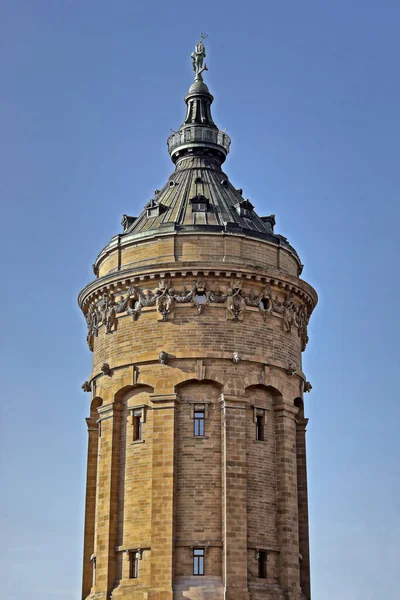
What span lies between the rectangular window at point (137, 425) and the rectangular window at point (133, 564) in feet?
19.5

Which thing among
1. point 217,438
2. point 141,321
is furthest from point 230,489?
point 141,321

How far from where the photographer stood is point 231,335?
5538cm

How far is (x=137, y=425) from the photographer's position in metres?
55.6

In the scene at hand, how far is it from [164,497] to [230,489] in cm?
336

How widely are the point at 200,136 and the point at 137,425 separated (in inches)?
756

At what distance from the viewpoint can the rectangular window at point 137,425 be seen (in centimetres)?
5534

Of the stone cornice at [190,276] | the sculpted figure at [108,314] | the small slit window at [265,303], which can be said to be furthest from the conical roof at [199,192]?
the sculpted figure at [108,314]

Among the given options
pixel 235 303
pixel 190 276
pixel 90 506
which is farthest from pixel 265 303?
pixel 90 506

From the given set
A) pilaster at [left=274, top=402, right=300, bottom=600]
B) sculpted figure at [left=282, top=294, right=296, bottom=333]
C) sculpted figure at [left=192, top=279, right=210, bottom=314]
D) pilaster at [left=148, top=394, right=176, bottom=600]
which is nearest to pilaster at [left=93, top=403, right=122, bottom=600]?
pilaster at [left=148, top=394, right=176, bottom=600]

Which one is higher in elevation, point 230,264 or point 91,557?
point 230,264

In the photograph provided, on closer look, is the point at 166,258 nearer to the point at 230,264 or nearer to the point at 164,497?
the point at 230,264

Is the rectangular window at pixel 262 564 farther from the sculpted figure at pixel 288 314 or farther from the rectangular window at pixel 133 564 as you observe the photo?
the sculpted figure at pixel 288 314

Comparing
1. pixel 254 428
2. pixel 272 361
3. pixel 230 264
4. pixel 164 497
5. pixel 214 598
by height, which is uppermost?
pixel 230 264

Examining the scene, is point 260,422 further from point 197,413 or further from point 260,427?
point 197,413
